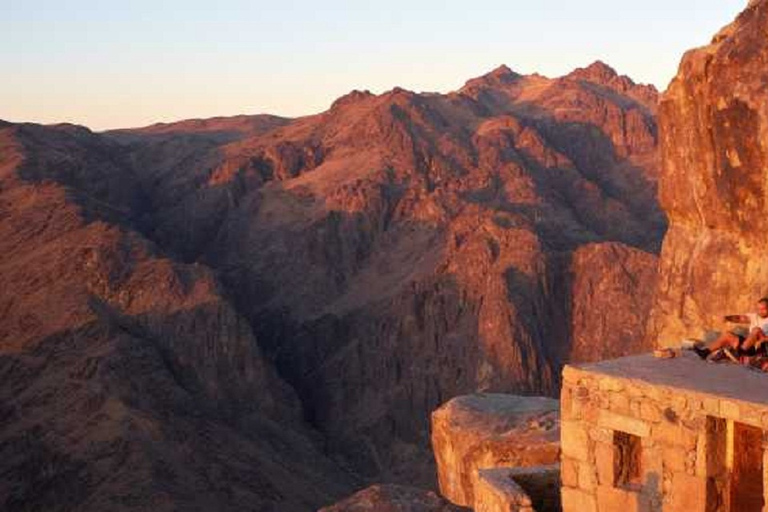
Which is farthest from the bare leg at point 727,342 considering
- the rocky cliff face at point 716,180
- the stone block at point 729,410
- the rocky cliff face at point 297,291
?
the rocky cliff face at point 297,291

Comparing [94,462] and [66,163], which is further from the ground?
[66,163]

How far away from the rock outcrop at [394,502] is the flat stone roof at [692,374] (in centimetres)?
431

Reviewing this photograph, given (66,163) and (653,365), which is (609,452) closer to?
(653,365)

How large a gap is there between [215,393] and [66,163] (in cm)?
2318

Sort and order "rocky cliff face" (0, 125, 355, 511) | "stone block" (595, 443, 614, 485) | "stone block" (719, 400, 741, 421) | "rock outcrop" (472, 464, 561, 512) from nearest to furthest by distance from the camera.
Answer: "stone block" (719, 400, 741, 421) → "stone block" (595, 443, 614, 485) → "rock outcrop" (472, 464, 561, 512) → "rocky cliff face" (0, 125, 355, 511)

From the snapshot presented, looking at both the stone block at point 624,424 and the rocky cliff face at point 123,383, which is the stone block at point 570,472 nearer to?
the stone block at point 624,424

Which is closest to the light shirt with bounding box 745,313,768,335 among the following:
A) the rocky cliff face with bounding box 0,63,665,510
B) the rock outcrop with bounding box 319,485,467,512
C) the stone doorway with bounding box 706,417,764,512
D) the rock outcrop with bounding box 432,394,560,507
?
the stone doorway with bounding box 706,417,764,512

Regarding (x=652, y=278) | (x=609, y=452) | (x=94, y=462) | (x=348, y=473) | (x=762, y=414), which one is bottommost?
(x=348, y=473)

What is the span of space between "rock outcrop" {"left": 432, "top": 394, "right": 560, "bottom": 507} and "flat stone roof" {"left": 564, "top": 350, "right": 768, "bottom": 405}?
567 cm

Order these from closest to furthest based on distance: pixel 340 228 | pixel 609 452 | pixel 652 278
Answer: pixel 609 452
pixel 652 278
pixel 340 228

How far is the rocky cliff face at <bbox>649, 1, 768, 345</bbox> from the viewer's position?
1295 centimetres

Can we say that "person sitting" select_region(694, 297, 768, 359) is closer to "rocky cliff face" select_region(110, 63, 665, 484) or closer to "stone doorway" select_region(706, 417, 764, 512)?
"stone doorway" select_region(706, 417, 764, 512)

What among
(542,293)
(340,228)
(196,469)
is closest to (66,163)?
(340,228)

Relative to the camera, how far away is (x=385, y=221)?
57156mm
